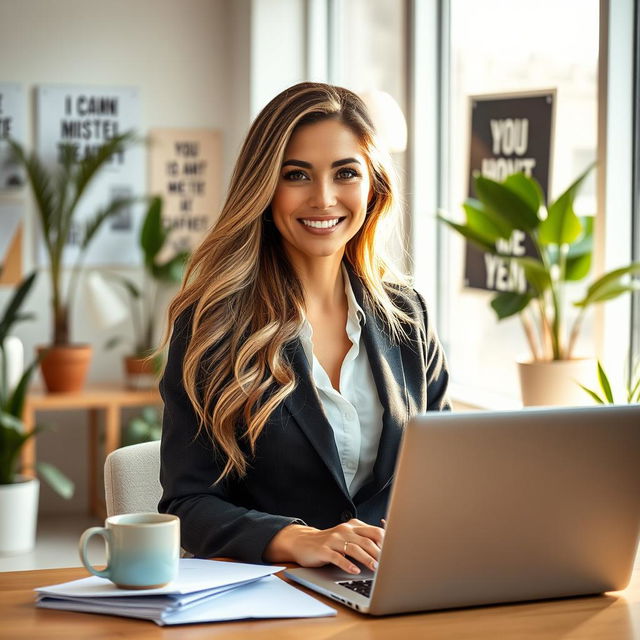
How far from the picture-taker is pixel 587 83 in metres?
3.27

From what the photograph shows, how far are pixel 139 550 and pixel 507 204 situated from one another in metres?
1.86

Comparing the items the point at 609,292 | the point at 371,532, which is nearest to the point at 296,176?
the point at 371,532

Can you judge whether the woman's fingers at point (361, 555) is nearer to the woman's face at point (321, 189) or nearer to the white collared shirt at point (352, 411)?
the white collared shirt at point (352, 411)

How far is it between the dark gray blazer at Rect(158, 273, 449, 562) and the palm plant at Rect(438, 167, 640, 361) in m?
0.96

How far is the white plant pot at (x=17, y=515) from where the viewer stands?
14.7 feet

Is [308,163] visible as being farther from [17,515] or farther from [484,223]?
[17,515]

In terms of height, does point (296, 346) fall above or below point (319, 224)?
below

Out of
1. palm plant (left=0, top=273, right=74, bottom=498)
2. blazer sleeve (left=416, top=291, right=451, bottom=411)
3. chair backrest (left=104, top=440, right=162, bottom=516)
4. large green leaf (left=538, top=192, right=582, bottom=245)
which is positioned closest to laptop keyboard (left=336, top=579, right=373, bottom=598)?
chair backrest (left=104, top=440, right=162, bottom=516)

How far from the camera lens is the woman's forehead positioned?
1.92m

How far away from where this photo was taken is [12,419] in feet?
14.5

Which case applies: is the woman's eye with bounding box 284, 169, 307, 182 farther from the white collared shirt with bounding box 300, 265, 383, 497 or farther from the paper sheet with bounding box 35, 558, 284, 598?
the paper sheet with bounding box 35, 558, 284, 598

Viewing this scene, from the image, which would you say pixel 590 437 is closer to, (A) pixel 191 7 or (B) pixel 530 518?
(B) pixel 530 518

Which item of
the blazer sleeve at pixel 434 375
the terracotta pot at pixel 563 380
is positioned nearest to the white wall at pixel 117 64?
the terracotta pot at pixel 563 380

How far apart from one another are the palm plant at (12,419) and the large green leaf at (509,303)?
2.23 metres
